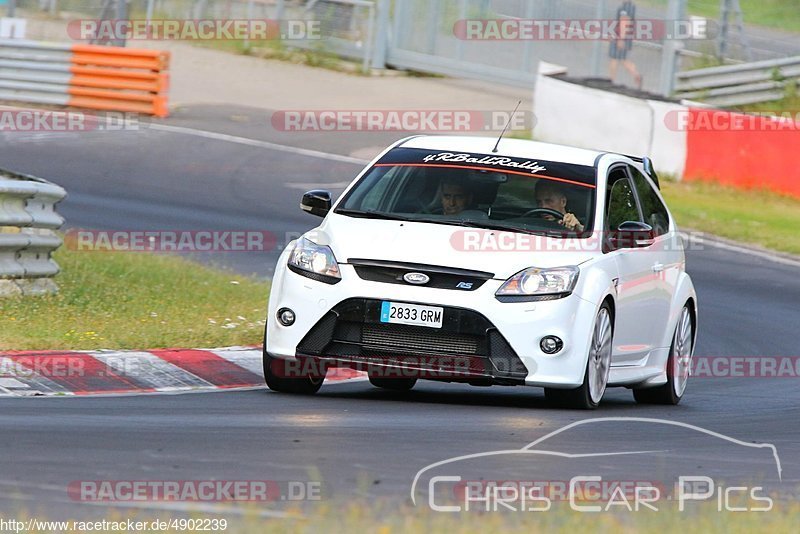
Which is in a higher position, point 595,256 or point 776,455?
point 595,256

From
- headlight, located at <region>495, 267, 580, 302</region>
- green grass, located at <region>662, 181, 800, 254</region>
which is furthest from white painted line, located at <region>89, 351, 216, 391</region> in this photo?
green grass, located at <region>662, 181, 800, 254</region>

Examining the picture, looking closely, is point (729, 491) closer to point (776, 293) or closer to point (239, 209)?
point (776, 293)

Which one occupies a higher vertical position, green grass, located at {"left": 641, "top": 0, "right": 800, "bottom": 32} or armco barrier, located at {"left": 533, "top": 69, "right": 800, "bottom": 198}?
green grass, located at {"left": 641, "top": 0, "right": 800, "bottom": 32}

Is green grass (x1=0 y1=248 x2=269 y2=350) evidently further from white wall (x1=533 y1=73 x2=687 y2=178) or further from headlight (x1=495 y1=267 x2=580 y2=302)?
white wall (x1=533 y1=73 x2=687 y2=178)

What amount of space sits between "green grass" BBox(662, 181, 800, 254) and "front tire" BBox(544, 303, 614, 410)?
1103cm

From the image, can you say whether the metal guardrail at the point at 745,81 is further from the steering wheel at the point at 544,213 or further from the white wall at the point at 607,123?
the steering wheel at the point at 544,213

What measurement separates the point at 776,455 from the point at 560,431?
3.56ft

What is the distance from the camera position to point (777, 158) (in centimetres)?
2295

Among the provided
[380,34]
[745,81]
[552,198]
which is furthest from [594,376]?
[380,34]

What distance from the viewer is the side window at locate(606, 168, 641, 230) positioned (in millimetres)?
10023

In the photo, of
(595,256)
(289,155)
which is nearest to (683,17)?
(289,155)

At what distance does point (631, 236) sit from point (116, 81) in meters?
18.8

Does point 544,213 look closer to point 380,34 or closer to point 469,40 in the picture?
point 469,40

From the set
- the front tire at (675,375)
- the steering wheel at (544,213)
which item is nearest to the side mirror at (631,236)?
the steering wheel at (544,213)
